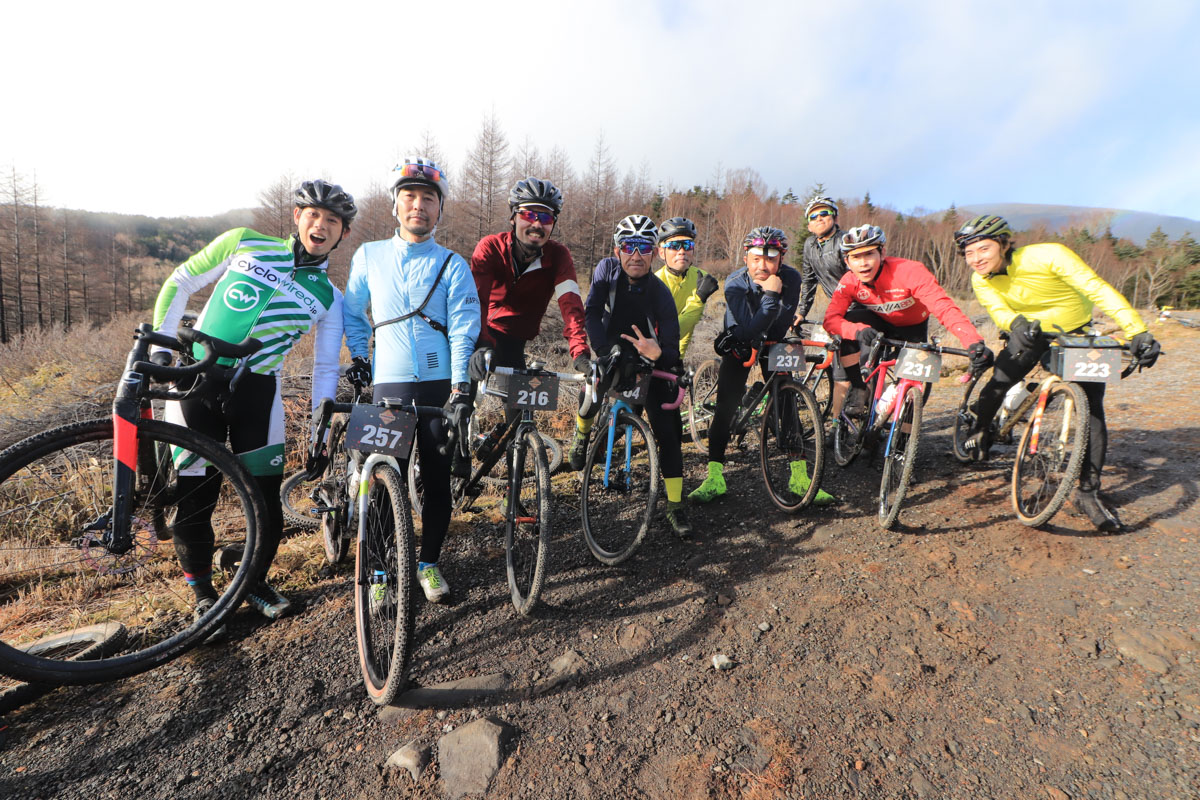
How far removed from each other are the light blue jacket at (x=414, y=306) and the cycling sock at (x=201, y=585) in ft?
4.62

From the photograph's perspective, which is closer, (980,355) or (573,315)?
(573,315)

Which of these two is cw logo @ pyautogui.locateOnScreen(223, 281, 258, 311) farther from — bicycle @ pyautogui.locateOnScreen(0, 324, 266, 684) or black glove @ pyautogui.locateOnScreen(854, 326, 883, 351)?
black glove @ pyautogui.locateOnScreen(854, 326, 883, 351)

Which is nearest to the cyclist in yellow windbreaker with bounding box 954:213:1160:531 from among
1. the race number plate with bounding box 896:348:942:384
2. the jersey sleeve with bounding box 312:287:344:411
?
the race number plate with bounding box 896:348:942:384

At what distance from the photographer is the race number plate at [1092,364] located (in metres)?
3.37

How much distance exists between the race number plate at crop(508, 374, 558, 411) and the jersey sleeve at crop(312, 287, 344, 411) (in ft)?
3.13

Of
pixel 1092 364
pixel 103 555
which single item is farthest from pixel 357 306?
pixel 1092 364

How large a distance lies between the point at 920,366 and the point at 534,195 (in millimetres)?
2962

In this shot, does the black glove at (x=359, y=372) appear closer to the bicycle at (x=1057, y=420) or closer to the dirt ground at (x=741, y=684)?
the dirt ground at (x=741, y=684)

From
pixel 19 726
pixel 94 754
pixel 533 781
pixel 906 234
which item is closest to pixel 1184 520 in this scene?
pixel 533 781

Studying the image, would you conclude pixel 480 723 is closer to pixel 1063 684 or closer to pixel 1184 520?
pixel 1063 684

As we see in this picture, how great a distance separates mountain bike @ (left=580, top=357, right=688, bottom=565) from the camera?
3305 mm

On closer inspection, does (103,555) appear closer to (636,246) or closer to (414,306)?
(414,306)

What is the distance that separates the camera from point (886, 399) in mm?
4156

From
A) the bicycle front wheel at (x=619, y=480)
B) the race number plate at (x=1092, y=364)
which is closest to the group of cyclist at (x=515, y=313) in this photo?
the race number plate at (x=1092, y=364)
